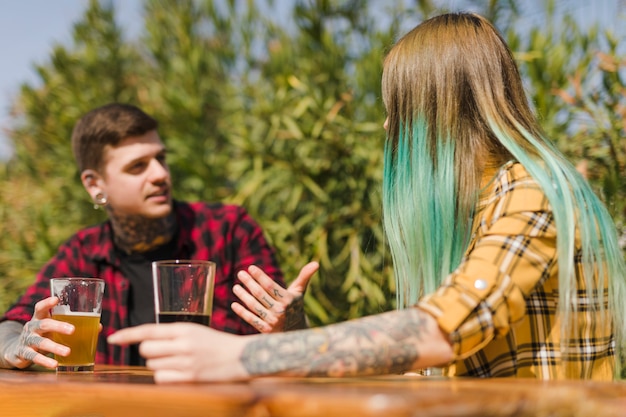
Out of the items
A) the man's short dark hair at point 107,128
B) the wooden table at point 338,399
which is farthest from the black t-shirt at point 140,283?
the wooden table at point 338,399

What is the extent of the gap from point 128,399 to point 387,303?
2.63 metres

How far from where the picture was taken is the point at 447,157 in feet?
5.60

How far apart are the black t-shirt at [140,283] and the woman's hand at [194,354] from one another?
1.76 metres

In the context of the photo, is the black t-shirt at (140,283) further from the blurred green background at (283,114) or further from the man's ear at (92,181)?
the blurred green background at (283,114)

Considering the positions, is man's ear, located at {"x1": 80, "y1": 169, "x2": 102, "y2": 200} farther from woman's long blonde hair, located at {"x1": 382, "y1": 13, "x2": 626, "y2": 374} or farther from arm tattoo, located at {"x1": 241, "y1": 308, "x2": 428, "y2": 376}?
arm tattoo, located at {"x1": 241, "y1": 308, "x2": 428, "y2": 376}

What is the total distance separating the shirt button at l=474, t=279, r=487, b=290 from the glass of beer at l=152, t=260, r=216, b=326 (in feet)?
1.73

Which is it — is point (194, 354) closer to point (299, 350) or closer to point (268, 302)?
point (299, 350)

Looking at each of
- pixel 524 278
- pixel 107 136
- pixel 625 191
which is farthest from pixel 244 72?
pixel 524 278

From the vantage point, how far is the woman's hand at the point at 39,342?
186 centimetres

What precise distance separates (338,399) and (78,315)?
101 cm

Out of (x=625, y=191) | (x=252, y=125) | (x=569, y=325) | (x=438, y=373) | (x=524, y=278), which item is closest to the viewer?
(x=524, y=278)

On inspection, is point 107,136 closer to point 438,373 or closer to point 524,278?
point 438,373

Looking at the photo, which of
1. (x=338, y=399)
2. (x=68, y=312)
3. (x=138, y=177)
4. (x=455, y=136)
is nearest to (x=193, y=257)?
(x=138, y=177)

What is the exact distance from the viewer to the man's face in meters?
3.18
